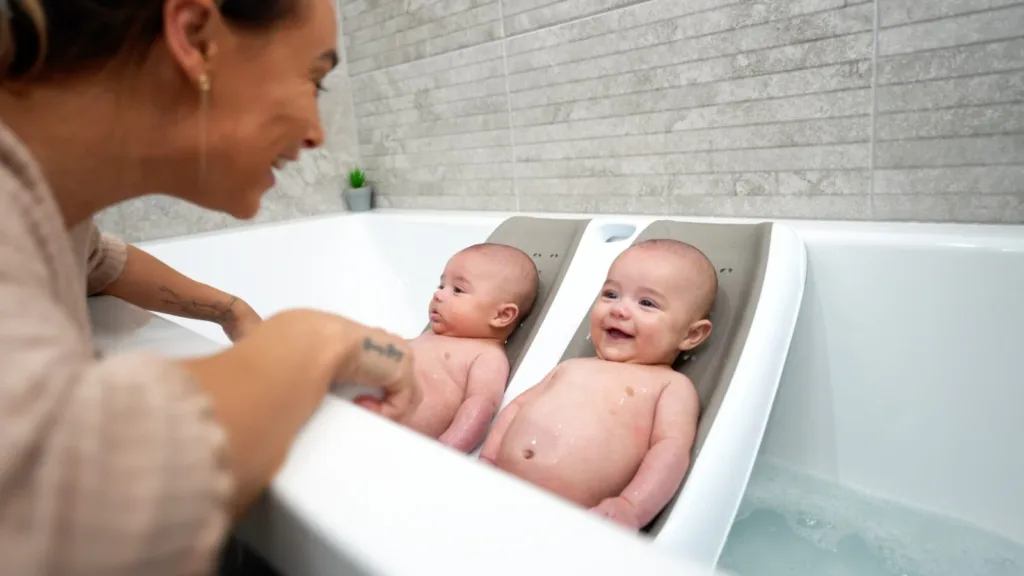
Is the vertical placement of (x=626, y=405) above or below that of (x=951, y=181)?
below

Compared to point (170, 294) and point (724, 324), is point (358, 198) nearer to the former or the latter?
point (170, 294)

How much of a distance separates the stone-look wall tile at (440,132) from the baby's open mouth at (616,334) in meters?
0.71

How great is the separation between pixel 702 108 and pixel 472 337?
0.59m

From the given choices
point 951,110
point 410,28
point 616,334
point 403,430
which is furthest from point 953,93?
point 410,28

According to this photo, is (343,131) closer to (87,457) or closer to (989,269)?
(989,269)

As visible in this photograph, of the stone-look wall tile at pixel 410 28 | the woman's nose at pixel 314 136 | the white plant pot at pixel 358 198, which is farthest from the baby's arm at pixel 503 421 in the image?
the white plant pot at pixel 358 198

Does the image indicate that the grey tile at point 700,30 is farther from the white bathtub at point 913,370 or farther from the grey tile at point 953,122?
the white bathtub at point 913,370

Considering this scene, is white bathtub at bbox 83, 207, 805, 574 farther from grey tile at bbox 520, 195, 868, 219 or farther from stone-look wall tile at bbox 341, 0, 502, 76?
stone-look wall tile at bbox 341, 0, 502, 76

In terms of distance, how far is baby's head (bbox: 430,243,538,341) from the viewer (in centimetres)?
113

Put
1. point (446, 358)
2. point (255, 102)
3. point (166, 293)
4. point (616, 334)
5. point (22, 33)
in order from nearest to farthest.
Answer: point (22, 33) → point (255, 102) → point (166, 293) → point (616, 334) → point (446, 358)

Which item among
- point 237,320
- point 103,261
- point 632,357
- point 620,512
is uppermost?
point 103,261

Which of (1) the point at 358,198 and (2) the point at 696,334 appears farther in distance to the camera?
(1) the point at 358,198

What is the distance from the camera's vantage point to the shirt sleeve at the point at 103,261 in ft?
2.45

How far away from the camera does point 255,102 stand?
509 millimetres
